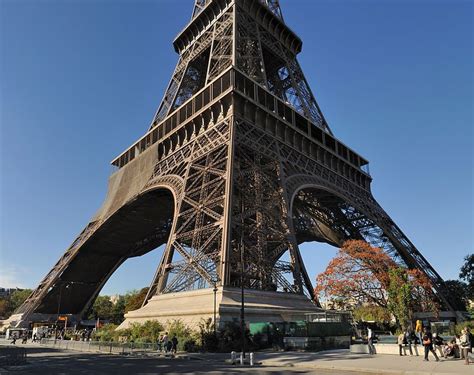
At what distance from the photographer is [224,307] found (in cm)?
2344

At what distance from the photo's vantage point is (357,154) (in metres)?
57.8

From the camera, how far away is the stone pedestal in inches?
A: 947

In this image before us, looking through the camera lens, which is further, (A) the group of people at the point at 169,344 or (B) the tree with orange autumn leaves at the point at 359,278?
(B) the tree with orange autumn leaves at the point at 359,278

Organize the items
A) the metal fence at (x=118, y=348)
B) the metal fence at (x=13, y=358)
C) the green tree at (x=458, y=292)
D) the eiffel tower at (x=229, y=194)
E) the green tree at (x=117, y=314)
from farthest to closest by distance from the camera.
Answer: the green tree at (x=117, y=314), the green tree at (x=458, y=292), the eiffel tower at (x=229, y=194), the metal fence at (x=118, y=348), the metal fence at (x=13, y=358)

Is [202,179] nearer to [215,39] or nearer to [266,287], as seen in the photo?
[266,287]

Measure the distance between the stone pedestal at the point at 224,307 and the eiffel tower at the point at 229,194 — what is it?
98mm

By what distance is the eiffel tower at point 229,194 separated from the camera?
94.3ft

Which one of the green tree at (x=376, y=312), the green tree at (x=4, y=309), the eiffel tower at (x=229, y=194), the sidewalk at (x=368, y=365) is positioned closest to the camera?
the sidewalk at (x=368, y=365)

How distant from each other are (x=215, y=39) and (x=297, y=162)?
69.1ft

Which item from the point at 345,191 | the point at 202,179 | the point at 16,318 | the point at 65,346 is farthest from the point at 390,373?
the point at 16,318

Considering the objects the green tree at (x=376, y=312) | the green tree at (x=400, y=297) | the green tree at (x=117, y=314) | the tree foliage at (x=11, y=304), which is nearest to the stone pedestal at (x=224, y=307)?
the green tree at (x=400, y=297)

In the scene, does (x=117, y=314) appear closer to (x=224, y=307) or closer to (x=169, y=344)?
(x=169, y=344)

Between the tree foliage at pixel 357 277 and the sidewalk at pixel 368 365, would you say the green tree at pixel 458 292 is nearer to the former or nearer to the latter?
the tree foliage at pixel 357 277

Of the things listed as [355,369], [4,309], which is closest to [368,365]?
[355,369]
